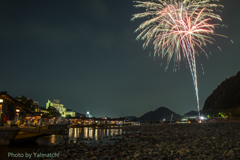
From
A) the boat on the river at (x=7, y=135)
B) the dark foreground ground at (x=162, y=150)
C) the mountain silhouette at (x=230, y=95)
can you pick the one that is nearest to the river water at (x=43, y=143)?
the boat on the river at (x=7, y=135)

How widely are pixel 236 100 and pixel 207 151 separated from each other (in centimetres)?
9720

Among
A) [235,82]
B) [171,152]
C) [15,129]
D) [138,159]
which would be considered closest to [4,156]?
[15,129]

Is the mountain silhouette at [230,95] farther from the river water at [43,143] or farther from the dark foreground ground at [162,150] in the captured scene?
the dark foreground ground at [162,150]

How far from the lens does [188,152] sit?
11.5 metres

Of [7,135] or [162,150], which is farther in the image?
[7,135]

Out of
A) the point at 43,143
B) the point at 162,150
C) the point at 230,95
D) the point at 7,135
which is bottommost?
the point at 43,143

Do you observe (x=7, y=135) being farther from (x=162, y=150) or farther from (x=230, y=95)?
(x=230, y=95)

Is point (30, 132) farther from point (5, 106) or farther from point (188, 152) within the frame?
point (188, 152)

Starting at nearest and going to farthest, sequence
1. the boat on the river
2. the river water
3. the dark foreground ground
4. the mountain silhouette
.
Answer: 1. the dark foreground ground
2. the river water
3. the boat on the river
4. the mountain silhouette

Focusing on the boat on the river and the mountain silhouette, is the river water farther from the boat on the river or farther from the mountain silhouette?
the mountain silhouette


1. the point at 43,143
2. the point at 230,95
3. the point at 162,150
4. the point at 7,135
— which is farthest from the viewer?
the point at 230,95

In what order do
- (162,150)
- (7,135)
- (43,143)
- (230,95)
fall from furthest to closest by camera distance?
(230,95), (43,143), (7,135), (162,150)

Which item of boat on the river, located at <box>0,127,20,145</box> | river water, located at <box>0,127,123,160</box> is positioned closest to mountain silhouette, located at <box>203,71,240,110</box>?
river water, located at <box>0,127,123,160</box>

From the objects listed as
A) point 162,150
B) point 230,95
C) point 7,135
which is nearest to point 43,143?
point 7,135
